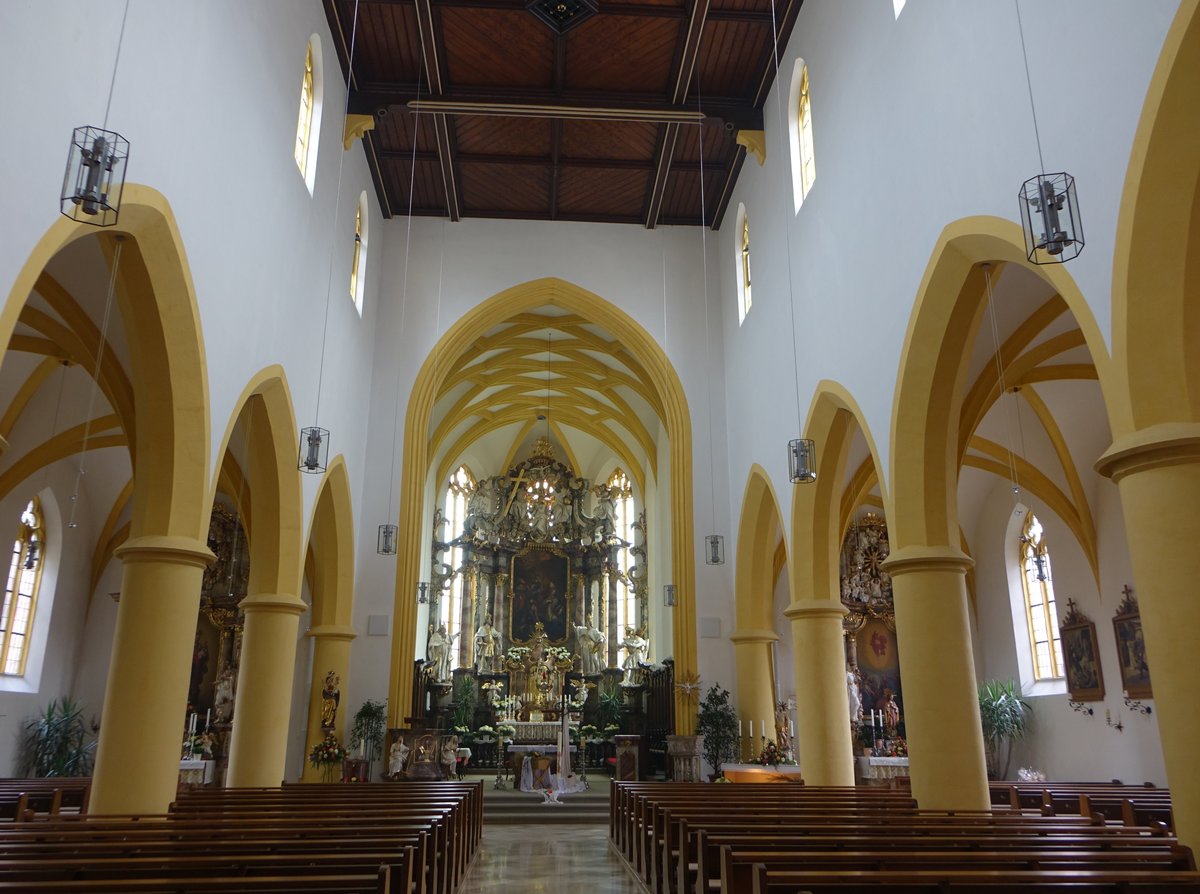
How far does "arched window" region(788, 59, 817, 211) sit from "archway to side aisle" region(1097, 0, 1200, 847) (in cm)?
742

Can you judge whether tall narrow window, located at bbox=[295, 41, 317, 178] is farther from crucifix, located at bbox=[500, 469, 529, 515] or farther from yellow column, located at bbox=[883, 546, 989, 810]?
crucifix, located at bbox=[500, 469, 529, 515]

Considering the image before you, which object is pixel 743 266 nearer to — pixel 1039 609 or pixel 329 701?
pixel 1039 609

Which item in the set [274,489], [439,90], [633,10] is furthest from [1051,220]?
[439,90]

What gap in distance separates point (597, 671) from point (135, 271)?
67.0 ft

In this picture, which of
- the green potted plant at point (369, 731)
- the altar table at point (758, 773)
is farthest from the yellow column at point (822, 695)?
the green potted plant at point (369, 731)

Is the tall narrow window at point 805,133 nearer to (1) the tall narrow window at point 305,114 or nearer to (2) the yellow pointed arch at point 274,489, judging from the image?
(1) the tall narrow window at point 305,114

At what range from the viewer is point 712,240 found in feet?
63.3

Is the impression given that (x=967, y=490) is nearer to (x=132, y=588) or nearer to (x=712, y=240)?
(x=712, y=240)

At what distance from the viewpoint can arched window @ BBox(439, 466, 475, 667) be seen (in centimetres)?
2770

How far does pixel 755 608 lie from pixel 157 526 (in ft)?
35.2

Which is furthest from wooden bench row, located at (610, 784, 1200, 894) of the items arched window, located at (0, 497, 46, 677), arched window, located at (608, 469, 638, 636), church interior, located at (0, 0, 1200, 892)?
arched window, located at (608, 469, 638, 636)

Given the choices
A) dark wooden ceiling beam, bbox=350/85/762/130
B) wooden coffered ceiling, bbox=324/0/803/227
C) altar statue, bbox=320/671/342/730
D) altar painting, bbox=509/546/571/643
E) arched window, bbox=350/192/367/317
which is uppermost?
wooden coffered ceiling, bbox=324/0/803/227

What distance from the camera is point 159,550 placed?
354 inches

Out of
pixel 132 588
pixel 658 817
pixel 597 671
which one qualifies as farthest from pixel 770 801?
pixel 597 671
